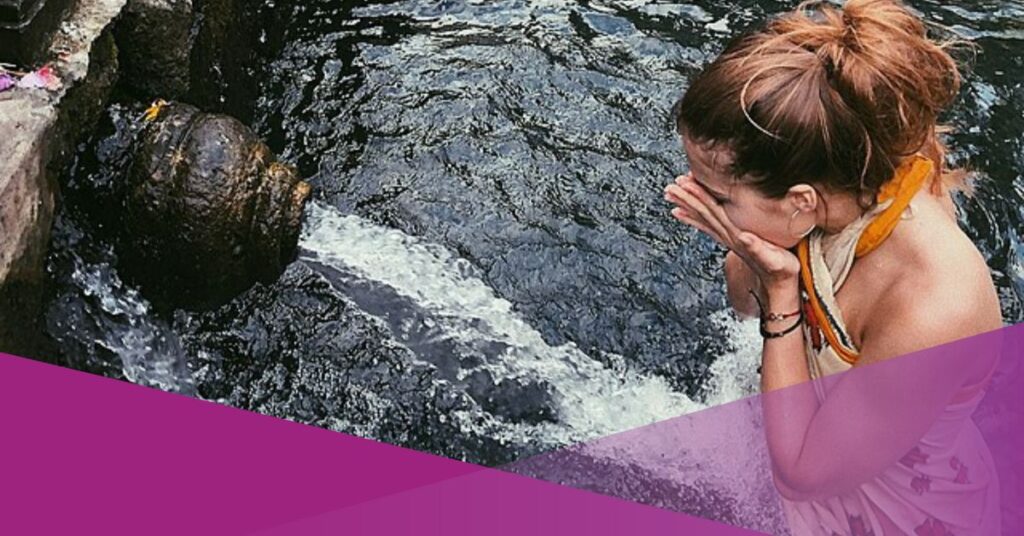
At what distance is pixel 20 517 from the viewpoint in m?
2.47

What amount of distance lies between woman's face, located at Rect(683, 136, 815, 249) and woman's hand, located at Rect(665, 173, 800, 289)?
0.02m

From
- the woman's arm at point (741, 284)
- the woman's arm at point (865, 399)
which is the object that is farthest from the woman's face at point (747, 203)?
the woman's arm at point (741, 284)

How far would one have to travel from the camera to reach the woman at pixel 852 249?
2150mm

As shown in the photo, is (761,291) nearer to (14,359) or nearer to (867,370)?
(867,370)

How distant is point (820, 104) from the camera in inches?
84.1

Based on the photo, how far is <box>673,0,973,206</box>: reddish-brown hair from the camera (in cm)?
213

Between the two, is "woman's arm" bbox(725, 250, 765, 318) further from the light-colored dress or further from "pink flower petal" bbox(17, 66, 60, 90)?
"pink flower petal" bbox(17, 66, 60, 90)

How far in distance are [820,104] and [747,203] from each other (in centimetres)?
Answer: 30

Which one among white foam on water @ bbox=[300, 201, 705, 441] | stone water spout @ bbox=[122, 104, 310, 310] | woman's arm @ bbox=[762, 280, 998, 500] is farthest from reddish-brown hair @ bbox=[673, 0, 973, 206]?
stone water spout @ bbox=[122, 104, 310, 310]
